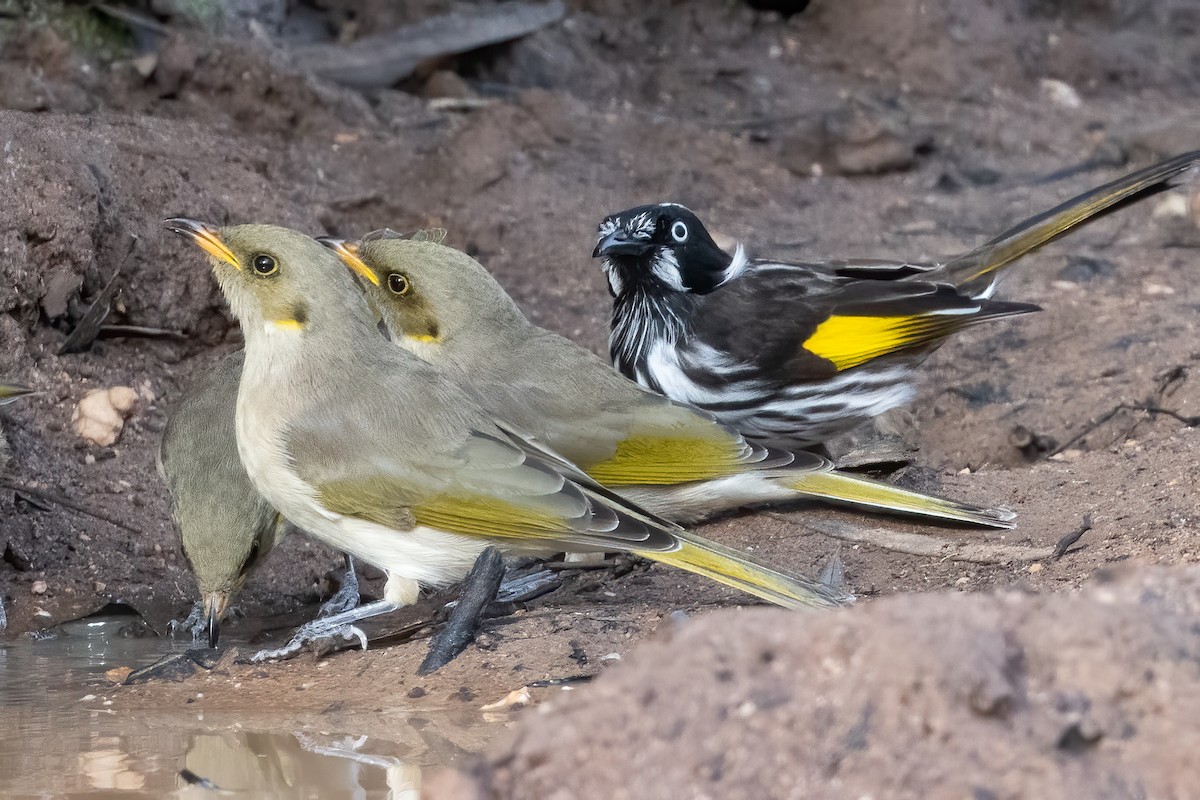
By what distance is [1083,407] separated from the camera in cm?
682

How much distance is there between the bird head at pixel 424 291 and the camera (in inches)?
209

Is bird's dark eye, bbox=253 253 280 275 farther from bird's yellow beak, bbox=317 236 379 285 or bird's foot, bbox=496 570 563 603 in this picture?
bird's foot, bbox=496 570 563 603

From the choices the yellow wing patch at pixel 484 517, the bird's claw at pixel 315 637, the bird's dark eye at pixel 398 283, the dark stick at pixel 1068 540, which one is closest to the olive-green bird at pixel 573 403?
the bird's dark eye at pixel 398 283

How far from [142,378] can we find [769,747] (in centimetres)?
457

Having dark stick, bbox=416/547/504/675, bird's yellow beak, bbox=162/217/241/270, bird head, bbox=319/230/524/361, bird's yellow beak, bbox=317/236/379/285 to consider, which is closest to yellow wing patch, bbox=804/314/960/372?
bird head, bbox=319/230/524/361

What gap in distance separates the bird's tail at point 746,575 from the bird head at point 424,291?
1341mm

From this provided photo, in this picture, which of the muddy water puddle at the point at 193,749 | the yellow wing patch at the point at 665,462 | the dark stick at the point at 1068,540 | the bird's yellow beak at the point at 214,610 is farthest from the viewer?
the yellow wing patch at the point at 665,462

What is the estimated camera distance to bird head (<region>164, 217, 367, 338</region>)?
15.6 ft

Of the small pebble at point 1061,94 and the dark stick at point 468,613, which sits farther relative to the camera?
the small pebble at point 1061,94

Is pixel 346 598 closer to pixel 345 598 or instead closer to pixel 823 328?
pixel 345 598

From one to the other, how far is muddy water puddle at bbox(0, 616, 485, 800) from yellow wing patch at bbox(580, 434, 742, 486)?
4.92 feet

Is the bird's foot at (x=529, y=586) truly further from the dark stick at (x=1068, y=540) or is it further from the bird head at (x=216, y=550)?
the dark stick at (x=1068, y=540)

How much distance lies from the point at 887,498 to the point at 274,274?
92.0 inches

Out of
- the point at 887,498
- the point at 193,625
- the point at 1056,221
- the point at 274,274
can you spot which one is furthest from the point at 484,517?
the point at 1056,221
